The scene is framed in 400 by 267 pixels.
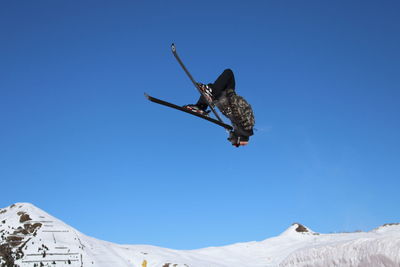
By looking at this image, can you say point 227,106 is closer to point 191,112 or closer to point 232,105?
point 232,105

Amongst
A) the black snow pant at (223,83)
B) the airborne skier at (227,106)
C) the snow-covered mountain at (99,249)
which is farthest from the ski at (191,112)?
the snow-covered mountain at (99,249)

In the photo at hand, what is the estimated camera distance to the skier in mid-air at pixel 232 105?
760 cm

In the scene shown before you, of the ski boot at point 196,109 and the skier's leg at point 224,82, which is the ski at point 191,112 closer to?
the ski boot at point 196,109

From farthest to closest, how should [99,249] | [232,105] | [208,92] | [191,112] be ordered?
[99,249]
[208,92]
[191,112]
[232,105]

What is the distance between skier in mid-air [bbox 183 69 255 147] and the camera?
7602 mm

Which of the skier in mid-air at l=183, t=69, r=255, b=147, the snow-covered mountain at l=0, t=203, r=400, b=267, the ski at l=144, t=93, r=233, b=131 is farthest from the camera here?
the snow-covered mountain at l=0, t=203, r=400, b=267

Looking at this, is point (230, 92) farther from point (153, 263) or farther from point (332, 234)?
point (332, 234)

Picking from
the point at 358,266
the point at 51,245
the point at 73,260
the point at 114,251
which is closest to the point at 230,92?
the point at 358,266

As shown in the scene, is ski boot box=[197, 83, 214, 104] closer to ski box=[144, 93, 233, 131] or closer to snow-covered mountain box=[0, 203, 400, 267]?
ski box=[144, 93, 233, 131]

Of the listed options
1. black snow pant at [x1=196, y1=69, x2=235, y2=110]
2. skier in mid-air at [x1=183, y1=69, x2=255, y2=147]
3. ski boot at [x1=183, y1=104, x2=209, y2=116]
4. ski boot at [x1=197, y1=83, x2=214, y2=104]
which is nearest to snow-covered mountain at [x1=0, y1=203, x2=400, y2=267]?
skier in mid-air at [x1=183, y1=69, x2=255, y2=147]

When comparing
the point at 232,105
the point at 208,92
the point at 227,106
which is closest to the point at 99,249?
the point at 208,92

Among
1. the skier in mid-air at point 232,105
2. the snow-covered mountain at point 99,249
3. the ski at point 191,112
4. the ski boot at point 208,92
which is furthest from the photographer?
the snow-covered mountain at point 99,249

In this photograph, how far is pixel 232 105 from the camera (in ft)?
24.9

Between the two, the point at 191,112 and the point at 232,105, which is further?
the point at 191,112
